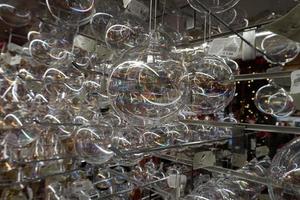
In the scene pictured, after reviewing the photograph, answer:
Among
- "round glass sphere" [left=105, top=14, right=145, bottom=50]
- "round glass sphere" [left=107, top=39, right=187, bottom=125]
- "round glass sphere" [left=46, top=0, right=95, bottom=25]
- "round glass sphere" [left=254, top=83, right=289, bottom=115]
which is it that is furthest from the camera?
"round glass sphere" [left=254, top=83, right=289, bottom=115]

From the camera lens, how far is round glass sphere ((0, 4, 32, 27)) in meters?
0.98

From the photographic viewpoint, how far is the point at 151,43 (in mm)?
727

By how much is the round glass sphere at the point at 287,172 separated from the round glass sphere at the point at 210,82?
0.26 m

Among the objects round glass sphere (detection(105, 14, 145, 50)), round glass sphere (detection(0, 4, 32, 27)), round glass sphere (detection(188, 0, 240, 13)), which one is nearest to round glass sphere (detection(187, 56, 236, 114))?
round glass sphere (detection(188, 0, 240, 13))

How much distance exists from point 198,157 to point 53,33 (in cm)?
75

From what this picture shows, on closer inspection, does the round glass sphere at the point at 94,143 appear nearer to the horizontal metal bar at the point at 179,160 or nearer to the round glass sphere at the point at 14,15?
the round glass sphere at the point at 14,15

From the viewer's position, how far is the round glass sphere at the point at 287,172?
0.69 m

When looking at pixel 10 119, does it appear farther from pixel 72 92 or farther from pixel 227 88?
pixel 227 88

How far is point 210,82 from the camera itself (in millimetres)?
927

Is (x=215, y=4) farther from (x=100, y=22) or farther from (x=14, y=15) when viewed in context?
(x=14, y=15)

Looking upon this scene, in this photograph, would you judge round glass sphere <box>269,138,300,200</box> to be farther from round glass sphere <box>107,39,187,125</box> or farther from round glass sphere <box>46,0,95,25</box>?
round glass sphere <box>46,0,95,25</box>

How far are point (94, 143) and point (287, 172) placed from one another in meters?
0.56

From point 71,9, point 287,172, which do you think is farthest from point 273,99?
point 71,9

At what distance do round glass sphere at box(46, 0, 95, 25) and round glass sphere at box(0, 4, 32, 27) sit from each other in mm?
141
